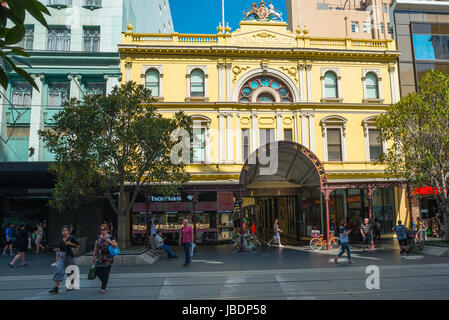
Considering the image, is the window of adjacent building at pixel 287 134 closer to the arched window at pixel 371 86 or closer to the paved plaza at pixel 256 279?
the arched window at pixel 371 86

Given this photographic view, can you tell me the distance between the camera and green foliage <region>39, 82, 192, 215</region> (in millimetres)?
15102

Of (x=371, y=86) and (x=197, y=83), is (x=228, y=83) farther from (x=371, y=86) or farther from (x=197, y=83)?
(x=371, y=86)

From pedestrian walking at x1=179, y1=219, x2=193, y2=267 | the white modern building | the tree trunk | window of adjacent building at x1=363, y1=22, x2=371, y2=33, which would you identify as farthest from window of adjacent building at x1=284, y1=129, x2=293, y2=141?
window of adjacent building at x1=363, y1=22, x2=371, y2=33

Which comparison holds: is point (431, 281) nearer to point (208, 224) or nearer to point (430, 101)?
point (430, 101)

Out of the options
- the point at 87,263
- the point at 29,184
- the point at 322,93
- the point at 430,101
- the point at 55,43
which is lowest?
the point at 87,263

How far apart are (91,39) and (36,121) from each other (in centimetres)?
644

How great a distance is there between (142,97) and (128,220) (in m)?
9.22

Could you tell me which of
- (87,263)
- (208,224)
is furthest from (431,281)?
(208,224)

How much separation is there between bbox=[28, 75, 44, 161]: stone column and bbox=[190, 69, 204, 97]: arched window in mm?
9332

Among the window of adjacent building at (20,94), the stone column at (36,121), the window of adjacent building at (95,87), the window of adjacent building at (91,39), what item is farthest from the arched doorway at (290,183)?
the window of adjacent building at (20,94)

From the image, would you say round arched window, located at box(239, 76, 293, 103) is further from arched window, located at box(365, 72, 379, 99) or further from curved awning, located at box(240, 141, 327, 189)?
arched window, located at box(365, 72, 379, 99)

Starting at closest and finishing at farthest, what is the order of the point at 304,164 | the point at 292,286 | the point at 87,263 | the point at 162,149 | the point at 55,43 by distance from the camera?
the point at 292,286 → the point at 87,263 → the point at 162,149 → the point at 304,164 → the point at 55,43

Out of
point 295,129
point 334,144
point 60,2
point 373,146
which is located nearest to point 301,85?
point 295,129

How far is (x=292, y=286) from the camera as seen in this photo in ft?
31.5
